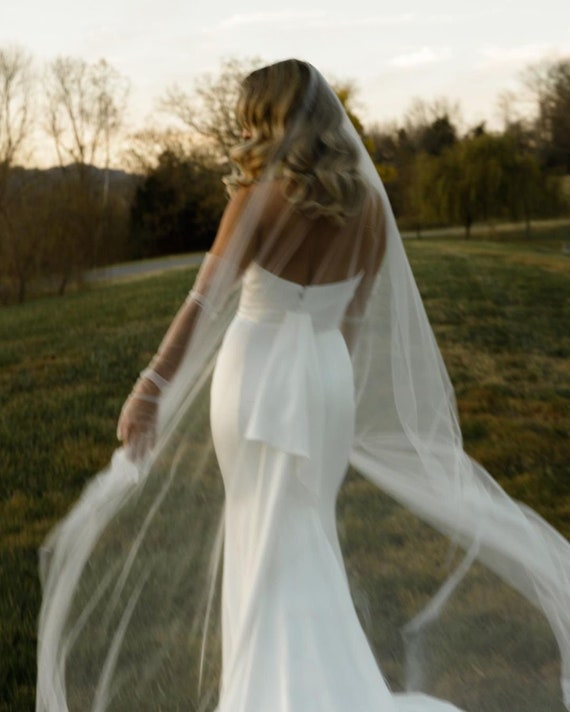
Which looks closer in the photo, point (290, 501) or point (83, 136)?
point (290, 501)

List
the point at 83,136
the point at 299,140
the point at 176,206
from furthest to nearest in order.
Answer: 1. the point at 176,206
2. the point at 83,136
3. the point at 299,140

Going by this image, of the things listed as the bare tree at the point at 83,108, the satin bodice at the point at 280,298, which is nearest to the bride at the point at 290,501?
the satin bodice at the point at 280,298

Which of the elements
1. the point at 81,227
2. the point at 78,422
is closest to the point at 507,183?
the point at 81,227

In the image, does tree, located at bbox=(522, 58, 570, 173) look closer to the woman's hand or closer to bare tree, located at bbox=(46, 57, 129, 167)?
bare tree, located at bbox=(46, 57, 129, 167)

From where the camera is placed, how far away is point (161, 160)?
1134 cm

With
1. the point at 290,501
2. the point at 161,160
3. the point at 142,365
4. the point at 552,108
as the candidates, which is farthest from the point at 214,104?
the point at 290,501

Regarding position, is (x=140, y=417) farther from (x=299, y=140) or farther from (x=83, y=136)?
(x=83, y=136)

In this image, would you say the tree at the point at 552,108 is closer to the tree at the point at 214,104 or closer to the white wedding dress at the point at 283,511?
the tree at the point at 214,104

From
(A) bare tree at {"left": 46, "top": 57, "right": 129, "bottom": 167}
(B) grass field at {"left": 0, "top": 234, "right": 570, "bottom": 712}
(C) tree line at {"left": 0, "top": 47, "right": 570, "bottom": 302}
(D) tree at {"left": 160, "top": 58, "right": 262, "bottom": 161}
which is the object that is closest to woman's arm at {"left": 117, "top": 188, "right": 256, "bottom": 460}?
(B) grass field at {"left": 0, "top": 234, "right": 570, "bottom": 712}

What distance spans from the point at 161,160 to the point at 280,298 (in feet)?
30.4

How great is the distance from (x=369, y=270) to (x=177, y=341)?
59cm

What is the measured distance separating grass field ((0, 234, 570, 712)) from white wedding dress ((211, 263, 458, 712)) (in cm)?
56

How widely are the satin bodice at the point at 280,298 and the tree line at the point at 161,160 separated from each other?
7.98 m

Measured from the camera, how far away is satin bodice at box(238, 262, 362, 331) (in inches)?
94.9
